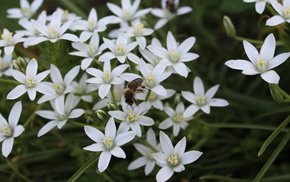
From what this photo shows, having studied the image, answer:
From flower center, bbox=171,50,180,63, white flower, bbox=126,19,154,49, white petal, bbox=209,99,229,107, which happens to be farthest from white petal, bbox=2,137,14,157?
white petal, bbox=209,99,229,107

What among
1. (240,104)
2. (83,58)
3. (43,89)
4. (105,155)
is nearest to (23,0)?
(83,58)

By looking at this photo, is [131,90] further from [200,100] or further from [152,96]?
[200,100]

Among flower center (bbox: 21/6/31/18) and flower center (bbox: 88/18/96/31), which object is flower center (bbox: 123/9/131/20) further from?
flower center (bbox: 21/6/31/18)

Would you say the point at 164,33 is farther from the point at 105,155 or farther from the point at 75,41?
the point at 105,155

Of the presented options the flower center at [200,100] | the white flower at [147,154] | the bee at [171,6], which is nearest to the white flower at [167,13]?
the bee at [171,6]

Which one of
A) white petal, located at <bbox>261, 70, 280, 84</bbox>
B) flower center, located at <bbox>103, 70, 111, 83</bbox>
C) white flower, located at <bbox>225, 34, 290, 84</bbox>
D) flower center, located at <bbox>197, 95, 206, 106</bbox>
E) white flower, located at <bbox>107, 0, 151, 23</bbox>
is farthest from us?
white flower, located at <bbox>107, 0, 151, 23</bbox>

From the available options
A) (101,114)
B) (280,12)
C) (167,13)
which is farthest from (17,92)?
(280,12)
